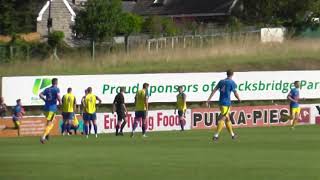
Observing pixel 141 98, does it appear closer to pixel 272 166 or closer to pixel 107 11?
pixel 272 166

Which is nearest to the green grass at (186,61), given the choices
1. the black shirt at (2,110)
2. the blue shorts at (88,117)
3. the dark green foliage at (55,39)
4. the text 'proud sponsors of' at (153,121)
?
the dark green foliage at (55,39)

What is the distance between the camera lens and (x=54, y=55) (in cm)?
5625

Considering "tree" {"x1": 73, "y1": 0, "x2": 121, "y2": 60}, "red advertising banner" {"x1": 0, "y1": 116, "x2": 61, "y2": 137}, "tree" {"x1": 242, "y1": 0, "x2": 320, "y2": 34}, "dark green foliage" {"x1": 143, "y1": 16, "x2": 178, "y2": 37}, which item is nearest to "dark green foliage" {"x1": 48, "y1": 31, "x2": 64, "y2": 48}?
"tree" {"x1": 73, "y1": 0, "x2": 121, "y2": 60}

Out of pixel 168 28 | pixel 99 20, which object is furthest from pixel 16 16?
pixel 168 28

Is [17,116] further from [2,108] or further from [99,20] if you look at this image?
[99,20]

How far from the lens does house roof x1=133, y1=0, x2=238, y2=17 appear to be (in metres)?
78.5

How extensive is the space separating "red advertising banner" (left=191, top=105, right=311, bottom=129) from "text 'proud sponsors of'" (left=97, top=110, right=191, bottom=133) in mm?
718

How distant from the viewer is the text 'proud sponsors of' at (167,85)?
43.4 meters

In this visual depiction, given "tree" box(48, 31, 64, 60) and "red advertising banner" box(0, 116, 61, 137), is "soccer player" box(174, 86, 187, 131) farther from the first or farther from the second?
"tree" box(48, 31, 64, 60)

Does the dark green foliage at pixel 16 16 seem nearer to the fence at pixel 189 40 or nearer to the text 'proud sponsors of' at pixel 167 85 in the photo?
the fence at pixel 189 40

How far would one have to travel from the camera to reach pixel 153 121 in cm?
4153

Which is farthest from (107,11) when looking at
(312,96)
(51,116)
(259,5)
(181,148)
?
(181,148)

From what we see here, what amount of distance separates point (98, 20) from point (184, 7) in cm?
1821

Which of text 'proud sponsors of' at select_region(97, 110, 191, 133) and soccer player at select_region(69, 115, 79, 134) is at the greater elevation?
soccer player at select_region(69, 115, 79, 134)
